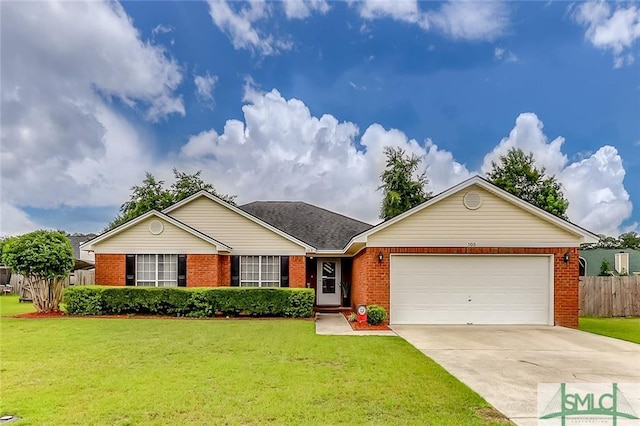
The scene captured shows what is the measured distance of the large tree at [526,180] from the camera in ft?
98.3

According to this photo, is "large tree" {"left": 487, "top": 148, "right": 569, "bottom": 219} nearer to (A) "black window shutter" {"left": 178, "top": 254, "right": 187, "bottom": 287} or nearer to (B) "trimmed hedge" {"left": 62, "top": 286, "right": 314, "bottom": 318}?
(B) "trimmed hedge" {"left": 62, "top": 286, "right": 314, "bottom": 318}

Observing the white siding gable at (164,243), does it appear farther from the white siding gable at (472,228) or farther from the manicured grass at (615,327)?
the manicured grass at (615,327)

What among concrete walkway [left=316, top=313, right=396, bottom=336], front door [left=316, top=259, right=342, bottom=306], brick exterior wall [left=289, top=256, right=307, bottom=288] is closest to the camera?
concrete walkway [left=316, top=313, right=396, bottom=336]

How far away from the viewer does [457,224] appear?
13.7m

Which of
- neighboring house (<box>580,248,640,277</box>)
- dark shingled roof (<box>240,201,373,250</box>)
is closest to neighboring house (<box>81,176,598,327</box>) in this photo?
dark shingled roof (<box>240,201,373,250</box>)

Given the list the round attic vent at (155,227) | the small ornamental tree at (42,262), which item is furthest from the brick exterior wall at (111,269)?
the round attic vent at (155,227)

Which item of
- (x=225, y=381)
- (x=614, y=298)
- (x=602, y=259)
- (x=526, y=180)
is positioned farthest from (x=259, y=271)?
(x=602, y=259)

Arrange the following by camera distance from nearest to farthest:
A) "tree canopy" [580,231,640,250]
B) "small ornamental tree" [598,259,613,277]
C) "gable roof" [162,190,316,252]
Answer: "gable roof" [162,190,316,252] → "small ornamental tree" [598,259,613,277] → "tree canopy" [580,231,640,250]

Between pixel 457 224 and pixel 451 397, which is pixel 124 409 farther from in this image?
pixel 457 224

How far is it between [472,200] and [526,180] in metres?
20.0

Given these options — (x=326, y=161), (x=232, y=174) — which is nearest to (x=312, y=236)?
(x=326, y=161)

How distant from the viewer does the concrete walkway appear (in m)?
11.6

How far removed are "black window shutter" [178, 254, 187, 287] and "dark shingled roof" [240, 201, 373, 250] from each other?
4.60 meters

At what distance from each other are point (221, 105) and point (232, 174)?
7.30m
